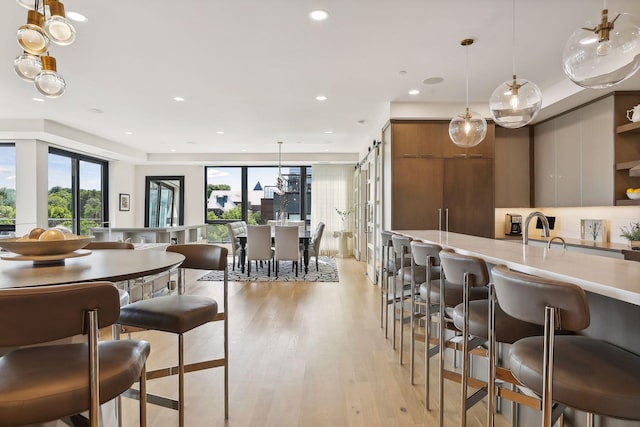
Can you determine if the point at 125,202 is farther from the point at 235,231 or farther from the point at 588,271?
the point at 588,271

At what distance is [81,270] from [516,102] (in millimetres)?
2768

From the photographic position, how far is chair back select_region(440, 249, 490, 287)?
1.49m

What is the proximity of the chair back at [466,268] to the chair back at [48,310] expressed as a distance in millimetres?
1346

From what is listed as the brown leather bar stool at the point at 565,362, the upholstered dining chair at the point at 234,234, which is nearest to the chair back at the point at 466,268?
the brown leather bar stool at the point at 565,362

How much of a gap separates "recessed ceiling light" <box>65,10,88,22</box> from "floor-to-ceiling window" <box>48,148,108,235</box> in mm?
4966

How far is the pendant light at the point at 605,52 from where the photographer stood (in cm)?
152

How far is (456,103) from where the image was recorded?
475 centimetres

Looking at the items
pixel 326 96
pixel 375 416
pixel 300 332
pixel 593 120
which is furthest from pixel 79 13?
pixel 593 120

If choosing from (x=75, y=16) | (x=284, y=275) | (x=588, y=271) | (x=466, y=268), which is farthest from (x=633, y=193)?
(x=75, y=16)

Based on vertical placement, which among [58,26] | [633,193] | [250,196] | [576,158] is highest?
[58,26]

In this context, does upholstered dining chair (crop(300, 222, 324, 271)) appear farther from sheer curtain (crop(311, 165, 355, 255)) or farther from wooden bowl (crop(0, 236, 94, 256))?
wooden bowl (crop(0, 236, 94, 256))

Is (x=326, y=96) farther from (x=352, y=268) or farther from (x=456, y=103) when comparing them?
(x=352, y=268)

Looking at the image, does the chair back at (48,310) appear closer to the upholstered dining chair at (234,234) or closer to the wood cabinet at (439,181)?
the wood cabinet at (439,181)

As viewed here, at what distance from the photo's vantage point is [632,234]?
3697 millimetres
